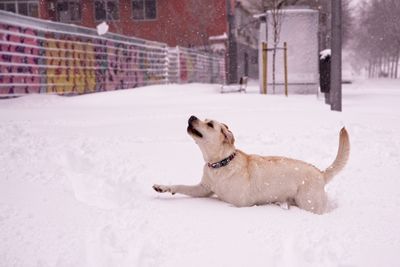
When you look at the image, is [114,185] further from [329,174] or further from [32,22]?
[32,22]

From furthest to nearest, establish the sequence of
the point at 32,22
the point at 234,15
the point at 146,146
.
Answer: the point at 234,15
the point at 32,22
the point at 146,146

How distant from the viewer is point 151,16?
113 feet

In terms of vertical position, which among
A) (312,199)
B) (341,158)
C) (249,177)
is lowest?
(312,199)

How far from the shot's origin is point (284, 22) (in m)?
18.1

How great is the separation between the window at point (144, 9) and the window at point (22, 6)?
23.5 feet

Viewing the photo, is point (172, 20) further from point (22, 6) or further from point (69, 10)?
point (22, 6)

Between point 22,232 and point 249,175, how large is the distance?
2.05m

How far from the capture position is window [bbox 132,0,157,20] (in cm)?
3444

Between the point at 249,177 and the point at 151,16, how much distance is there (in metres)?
31.9

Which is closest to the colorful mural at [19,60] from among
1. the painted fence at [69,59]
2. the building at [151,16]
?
the painted fence at [69,59]

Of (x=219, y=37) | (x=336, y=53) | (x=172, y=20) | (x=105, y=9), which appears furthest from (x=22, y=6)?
(x=336, y=53)

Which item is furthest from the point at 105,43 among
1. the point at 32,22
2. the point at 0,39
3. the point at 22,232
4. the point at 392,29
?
the point at 392,29

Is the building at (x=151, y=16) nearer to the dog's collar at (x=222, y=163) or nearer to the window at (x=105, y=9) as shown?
the window at (x=105, y=9)

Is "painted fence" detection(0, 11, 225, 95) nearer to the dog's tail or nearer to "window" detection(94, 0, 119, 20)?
the dog's tail
